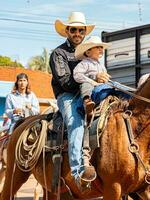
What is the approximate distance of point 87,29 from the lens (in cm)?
699

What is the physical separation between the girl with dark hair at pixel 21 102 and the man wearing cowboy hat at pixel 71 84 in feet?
7.69

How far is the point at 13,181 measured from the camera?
23.9 ft

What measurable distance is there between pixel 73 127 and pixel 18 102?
122 inches

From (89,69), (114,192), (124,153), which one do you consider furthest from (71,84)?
(114,192)

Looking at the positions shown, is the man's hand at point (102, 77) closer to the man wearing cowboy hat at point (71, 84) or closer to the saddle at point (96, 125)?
the saddle at point (96, 125)

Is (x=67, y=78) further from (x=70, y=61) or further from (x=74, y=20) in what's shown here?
(x=74, y=20)

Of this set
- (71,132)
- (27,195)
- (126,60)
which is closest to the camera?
(71,132)

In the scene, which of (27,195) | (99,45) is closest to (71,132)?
(99,45)

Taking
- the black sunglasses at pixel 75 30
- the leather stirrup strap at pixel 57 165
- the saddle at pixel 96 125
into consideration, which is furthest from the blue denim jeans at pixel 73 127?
the black sunglasses at pixel 75 30

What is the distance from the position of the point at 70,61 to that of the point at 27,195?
586 cm

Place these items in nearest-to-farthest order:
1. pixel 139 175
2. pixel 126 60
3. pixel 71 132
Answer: pixel 139 175 → pixel 71 132 → pixel 126 60

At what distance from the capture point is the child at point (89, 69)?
6.28m

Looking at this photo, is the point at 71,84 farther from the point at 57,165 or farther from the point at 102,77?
the point at 57,165

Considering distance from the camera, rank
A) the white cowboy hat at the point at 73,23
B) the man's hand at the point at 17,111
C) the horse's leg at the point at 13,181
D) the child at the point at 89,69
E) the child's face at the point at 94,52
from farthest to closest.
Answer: the man's hand at the point at 17,111 → the horse's leg at the point at 13,181 → the white cowboy hat at the point at 73,23 → the child's face at the point at 94,52 → the child at the point at 89,69
